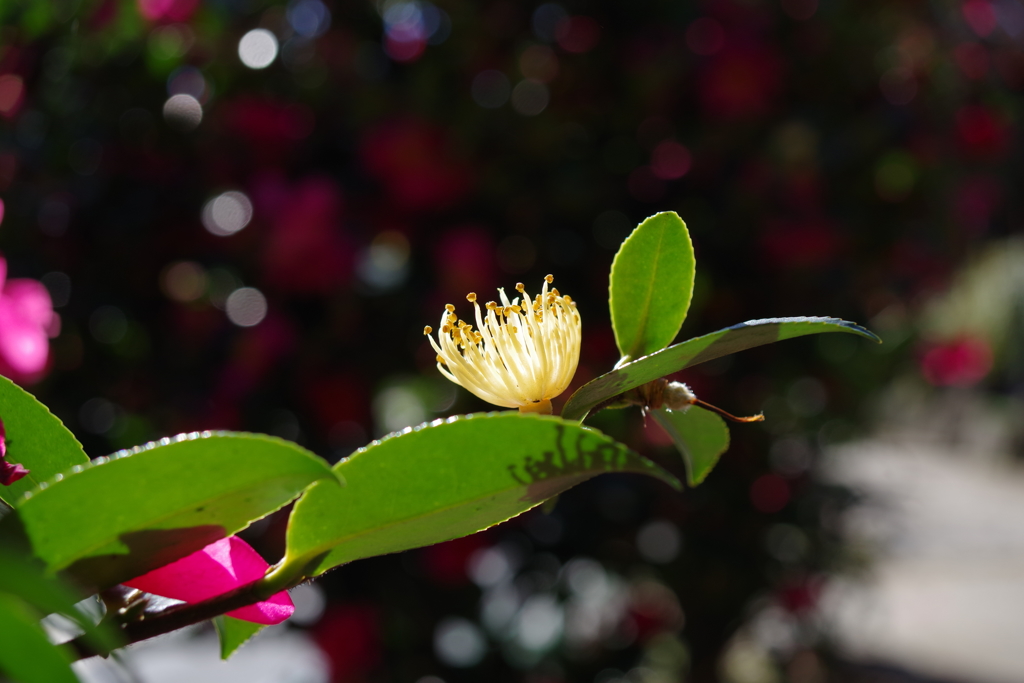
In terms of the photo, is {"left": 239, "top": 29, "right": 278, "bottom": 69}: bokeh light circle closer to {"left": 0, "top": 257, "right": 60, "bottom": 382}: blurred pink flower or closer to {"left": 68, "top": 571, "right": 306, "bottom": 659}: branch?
{"left": 0, "top": 257, "right": 60, "bottom": 382}: blurred pink flower

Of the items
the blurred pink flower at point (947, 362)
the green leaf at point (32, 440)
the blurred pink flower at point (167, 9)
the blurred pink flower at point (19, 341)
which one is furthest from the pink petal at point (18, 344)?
the blurred pink flower at point (947, 362)

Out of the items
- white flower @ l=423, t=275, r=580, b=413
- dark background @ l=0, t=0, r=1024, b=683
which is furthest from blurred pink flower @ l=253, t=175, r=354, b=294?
white flower @ l=423, t=275, r=580, b=413

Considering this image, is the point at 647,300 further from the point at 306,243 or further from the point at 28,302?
the point at 306,243

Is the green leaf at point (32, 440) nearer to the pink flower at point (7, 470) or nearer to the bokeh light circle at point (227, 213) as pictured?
the pink flower at point (7, 470)

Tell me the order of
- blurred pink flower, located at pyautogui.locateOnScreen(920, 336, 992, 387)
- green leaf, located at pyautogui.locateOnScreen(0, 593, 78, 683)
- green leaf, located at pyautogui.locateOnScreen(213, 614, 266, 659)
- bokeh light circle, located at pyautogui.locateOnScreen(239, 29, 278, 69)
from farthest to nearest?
blurred pink flower, located at pyautogui.locateOnScreen(920, 336, 992, 387)
bokeh light circle, located at pyautogui.locateOnScreen(239, 29, 278, 69)
green leaf, located at pyautogui.locateOnScreen(213, 614, 266, 659)
green leaf, located at pyautogui.locateOnScreen(0, 593, 78, 683)

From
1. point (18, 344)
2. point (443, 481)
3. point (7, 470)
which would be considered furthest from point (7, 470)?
point (18, 344)

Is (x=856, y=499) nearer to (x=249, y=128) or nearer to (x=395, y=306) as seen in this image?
(x=395, y=306)
